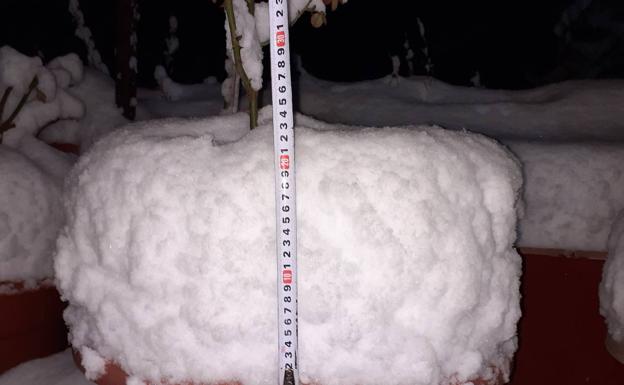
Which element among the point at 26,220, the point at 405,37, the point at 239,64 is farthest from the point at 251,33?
the point at 405,37

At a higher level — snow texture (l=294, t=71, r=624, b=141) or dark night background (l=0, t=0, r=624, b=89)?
dark night background (l=0, t=0, r=624, b=89)

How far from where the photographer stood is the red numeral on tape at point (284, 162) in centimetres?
139

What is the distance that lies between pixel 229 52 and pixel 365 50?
4.99 meters

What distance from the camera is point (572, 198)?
96.7 inches

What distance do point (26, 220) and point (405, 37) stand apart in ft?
14.9

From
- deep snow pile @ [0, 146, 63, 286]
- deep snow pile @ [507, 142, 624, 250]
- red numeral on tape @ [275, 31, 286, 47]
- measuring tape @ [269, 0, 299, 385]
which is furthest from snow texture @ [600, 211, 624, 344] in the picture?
deep snow pile @ [0, 146, 63, 286]

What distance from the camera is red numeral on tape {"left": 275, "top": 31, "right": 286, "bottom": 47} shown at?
142 centimetres

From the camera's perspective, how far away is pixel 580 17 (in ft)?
16.7

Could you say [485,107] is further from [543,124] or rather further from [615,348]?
[615,348]

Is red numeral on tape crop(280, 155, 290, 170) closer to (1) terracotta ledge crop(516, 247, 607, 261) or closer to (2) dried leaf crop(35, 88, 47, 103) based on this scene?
(1) terracotta ledge crop(516, 247, 607, 261)

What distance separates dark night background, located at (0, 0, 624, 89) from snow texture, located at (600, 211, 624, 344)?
281cm

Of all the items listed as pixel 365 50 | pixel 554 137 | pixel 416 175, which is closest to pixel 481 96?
pixel 554 137

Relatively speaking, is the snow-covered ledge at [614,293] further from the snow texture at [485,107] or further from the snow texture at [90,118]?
the snow texture at [90,118]

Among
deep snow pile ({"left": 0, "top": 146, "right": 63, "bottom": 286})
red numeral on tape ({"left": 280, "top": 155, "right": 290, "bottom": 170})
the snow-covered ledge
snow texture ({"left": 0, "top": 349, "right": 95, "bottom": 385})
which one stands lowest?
snow texture ({"left": 0, "top": 349, "right": 95, "bottom": 385})
